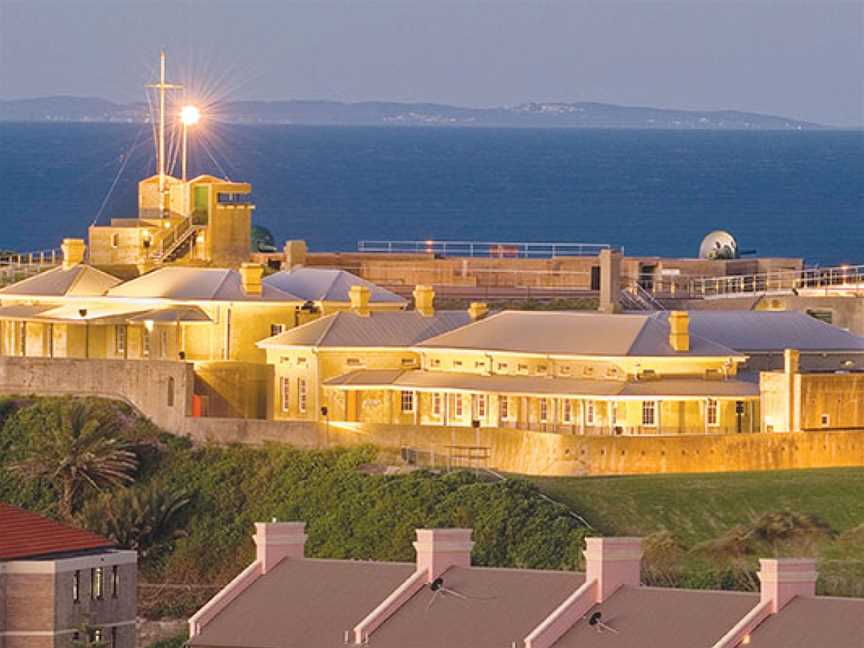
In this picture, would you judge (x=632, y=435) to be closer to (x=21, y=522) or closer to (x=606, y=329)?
(x=606, y=329)

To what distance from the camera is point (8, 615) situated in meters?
73.2

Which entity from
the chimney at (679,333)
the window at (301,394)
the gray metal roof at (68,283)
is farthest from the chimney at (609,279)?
the gray metal roof at (68,283)

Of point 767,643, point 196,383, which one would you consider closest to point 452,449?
point 196,383

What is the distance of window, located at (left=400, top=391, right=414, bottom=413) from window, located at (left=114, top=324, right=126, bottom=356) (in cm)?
894

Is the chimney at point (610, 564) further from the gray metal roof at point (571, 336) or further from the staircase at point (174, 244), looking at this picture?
the staircase at point (174, 244)

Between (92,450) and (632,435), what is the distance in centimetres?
1274

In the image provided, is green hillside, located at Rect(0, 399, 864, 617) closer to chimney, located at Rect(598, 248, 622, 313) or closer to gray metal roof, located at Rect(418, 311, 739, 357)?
gray metal roof, located at Rect(418, 311, 739, 357)

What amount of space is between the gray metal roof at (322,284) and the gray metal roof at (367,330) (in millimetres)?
2751

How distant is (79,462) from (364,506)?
313 inches

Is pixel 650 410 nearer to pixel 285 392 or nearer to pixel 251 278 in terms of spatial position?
pixel 285 392

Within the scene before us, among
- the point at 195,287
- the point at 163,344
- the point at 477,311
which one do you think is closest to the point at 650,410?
the point at 477,311

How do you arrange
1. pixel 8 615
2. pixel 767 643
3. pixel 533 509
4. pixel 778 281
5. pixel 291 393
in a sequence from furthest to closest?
pixel 778 281 → pixel 291 393 → pixel 533 509 → pixel 8 615 → pixel 767 643

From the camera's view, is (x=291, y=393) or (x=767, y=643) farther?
(x=291, y=393)

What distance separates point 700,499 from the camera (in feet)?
291
